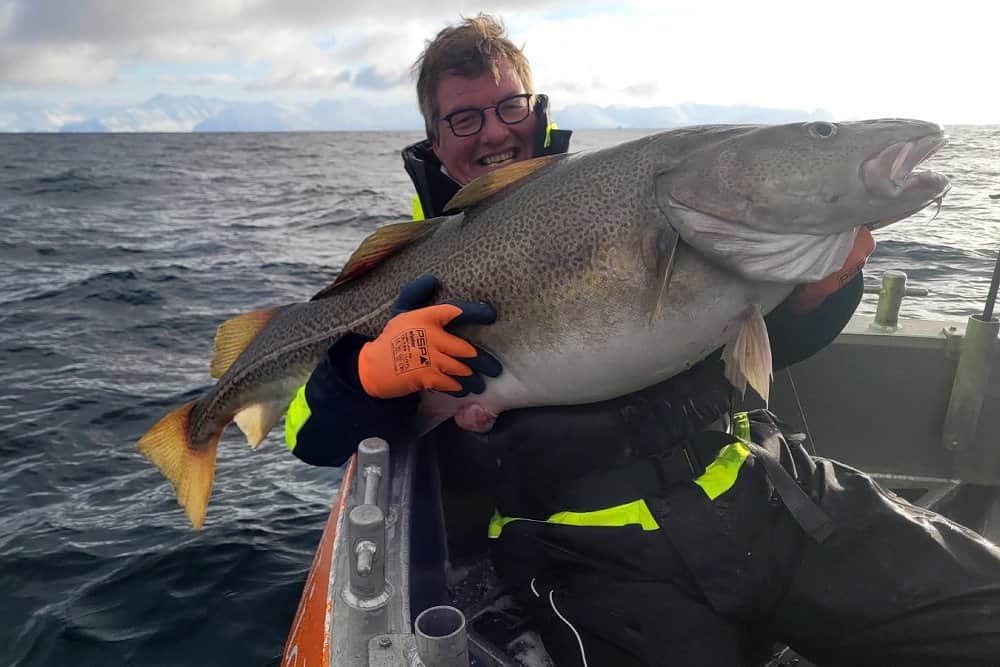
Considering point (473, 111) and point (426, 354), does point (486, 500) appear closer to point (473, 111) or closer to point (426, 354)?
point (426, 354)

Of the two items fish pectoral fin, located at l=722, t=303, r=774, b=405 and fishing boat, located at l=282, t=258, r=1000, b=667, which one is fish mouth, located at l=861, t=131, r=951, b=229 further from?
fishing boat, located at l=282, t=258, r=1000, b=667

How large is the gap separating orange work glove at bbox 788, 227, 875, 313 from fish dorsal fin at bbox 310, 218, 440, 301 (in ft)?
4.56

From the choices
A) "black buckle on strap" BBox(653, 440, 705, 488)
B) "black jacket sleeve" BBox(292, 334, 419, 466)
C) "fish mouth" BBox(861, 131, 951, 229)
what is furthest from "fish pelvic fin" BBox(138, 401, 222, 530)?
"fish mouth" BBox(861, 131, 951, 229)

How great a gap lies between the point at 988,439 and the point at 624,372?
3180mm

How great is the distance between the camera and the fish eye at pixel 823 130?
2.24 meters

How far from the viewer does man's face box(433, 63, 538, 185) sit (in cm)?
319

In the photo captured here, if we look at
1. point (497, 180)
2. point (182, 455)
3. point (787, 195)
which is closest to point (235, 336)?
point (182, 455)

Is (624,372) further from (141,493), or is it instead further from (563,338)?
(141,493)

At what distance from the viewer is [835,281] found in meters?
2.64

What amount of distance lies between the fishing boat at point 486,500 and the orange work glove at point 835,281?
1449mm

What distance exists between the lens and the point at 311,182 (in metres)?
38.8

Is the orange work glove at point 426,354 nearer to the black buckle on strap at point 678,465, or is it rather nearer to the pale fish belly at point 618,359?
the pale fish belly at point 618,359

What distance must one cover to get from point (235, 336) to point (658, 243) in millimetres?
2203

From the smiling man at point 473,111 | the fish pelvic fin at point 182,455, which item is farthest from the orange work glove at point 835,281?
the fish pelvic fin at point 182,455
